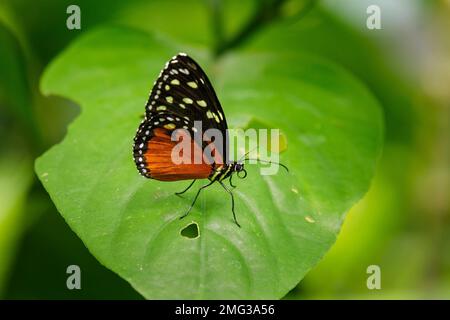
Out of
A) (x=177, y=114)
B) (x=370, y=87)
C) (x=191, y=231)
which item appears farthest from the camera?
(x=370, y=87)

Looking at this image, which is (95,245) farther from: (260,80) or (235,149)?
(260,80)

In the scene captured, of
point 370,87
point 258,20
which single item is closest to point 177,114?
point 258,20

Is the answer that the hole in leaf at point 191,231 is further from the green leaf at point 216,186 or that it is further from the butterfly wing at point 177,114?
the butterfly wing at point 177,114

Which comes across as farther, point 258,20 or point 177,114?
point 258,20

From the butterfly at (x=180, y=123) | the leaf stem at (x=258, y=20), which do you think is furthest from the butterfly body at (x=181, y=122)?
the leaf stem at (x=258, y=20)

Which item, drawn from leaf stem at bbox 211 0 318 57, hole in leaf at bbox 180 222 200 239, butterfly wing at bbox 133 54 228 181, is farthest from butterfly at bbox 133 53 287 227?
leaf stem at bbox 211 0 318 57

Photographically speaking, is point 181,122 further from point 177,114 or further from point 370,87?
point 370,87
